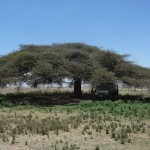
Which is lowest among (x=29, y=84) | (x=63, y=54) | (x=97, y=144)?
(x=97, y=144)

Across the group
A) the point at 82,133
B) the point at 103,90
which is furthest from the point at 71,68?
the point at 82,133

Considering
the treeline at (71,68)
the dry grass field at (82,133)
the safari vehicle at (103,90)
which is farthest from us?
the safari vehicle at (103,90)

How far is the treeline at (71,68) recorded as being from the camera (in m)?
28.5

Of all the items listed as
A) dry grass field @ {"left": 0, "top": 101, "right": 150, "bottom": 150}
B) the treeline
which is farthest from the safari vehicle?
dry grass field @ {"left": 0, "top": 101, "right": 150, "bottom": 150}

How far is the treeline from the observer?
28.5 meters

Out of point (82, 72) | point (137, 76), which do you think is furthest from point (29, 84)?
point (137, 76)

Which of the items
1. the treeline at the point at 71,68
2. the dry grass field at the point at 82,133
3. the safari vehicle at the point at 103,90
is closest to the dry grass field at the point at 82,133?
the dry grass field at the point at 82,133

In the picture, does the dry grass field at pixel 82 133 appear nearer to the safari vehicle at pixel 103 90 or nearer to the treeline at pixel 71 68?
the treeline at pixel 71 68

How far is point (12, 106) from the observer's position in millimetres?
25062

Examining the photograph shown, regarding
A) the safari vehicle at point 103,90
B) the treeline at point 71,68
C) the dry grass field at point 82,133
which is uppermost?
the treeline at point 71,68

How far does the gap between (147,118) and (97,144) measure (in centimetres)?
679

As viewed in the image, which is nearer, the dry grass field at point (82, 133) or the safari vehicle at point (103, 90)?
the dry grass field at point (82, 133)

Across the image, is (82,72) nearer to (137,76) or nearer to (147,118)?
(137,76)

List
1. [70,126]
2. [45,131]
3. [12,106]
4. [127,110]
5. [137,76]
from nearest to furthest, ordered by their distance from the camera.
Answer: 1. [45,131]
2. [70,126]
3. [127,110]
4. [12,106]
5. [137,76]
